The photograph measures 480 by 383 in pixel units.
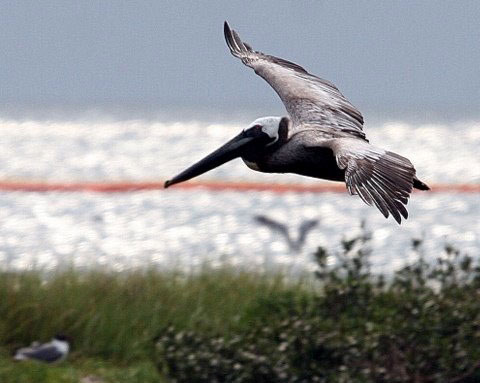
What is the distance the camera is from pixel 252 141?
9211 millimetres

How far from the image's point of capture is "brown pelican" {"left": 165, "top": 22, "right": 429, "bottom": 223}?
8.11m

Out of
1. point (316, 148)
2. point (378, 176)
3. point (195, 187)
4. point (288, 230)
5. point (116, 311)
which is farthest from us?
point (195, 187)

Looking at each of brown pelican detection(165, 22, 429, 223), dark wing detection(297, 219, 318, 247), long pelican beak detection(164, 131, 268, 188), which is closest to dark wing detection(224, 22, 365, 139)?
brown pelican detection(165, 22, 429, 223)

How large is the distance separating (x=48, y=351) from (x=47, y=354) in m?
0.06

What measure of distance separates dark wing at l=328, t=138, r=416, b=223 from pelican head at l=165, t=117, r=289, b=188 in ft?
2.09

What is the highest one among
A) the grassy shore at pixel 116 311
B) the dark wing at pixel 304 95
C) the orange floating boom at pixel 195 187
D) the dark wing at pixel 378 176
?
the orange floating boom at pixel 195 187

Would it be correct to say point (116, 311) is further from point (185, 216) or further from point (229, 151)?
point (185, 216)

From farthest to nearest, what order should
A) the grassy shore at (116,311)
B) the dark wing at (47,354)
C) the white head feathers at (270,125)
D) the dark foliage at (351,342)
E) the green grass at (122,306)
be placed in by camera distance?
the green grass at (122,306) → the grassy shore at (116,311) → the dark wing at (47,354) → the dark foliage at (351,342) → the white head feathers at (270,125)

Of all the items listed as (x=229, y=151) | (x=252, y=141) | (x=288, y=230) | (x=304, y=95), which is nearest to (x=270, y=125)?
(x=252, y=141)

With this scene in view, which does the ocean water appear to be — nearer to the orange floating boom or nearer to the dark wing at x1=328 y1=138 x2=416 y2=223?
the orange floating boom

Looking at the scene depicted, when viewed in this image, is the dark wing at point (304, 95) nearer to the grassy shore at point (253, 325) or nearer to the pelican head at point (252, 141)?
the pelican head at point (252, 141)

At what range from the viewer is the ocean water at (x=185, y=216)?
23016 mm

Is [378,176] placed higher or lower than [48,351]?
higher

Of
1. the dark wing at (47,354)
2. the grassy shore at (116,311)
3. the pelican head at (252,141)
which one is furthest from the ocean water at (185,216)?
the pelican head at (252,141)
